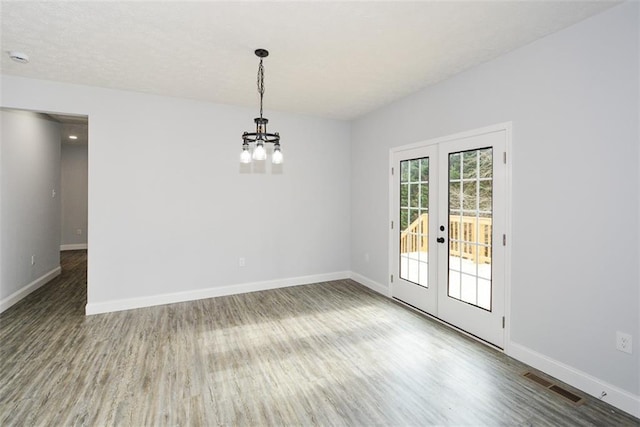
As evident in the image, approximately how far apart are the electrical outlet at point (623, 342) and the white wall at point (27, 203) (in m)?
6.39

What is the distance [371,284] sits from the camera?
508 centimetres

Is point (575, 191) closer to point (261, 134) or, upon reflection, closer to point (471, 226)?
point (471, 226)

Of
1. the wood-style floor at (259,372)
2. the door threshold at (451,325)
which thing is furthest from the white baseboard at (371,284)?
the wood-style floor at (259,372)

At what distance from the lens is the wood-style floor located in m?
2.13

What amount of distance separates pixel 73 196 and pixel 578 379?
10.8m

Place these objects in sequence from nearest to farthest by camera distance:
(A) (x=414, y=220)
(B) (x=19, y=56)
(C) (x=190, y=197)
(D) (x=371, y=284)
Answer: (B) (x=19, y=56) < (A) (x=414, y=220) < (C) (x=190, y=197) < (D) (x=371, y=284)

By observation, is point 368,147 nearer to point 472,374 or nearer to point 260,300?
point 260,300

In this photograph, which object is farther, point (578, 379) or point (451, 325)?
point (451, 325)

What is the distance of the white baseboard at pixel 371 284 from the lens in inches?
187

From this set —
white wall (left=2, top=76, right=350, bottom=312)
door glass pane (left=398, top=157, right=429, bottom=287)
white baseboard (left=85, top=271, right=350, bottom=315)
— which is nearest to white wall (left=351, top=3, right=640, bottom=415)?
door glass pane (left=398, top=157, right=429, bottom=287)

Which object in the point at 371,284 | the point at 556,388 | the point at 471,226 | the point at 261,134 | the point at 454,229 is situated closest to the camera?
the point at 556,388

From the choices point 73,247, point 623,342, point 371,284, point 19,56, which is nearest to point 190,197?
point 19,56

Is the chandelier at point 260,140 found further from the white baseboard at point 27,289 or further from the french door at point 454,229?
the white baseboard at point 27,289

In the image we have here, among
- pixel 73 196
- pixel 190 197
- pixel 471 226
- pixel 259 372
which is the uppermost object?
pixel 73 196
